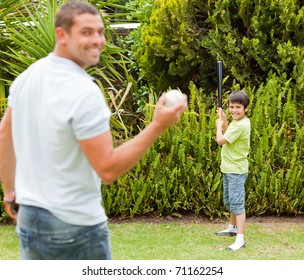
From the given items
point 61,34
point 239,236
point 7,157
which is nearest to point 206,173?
point 239,236

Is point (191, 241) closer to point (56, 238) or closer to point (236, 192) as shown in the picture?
point (236, 192)

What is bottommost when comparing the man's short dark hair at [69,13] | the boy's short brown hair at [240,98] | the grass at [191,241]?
the grass at [191,241]

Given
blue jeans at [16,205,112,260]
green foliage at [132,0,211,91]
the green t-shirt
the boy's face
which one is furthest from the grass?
blue jeans at [16,205,112,260]

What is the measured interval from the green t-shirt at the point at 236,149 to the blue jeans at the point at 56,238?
381cm

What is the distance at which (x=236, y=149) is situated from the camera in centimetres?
671

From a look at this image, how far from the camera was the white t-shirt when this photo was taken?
2.70m

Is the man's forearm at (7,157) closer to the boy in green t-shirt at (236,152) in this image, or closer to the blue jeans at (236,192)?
the boy in green t-shirt at (236,152)

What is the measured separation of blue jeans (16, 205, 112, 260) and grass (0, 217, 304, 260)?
3482mm

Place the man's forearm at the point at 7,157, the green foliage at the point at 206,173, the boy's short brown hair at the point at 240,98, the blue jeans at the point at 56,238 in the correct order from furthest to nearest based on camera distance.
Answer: the green foliage at the point at 206,173 < the boy's short brown hair at the point at 240,98 < the man's forearm at the point at 7,157 < the blue jeans at the point at 56,238

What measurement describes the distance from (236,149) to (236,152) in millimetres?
29

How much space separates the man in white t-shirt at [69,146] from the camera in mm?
2713

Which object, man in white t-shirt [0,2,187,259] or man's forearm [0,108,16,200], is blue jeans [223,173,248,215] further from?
man in white t-shirt [0,2,187,259]

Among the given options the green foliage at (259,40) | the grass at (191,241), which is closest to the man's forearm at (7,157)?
the grass at (191,241)
